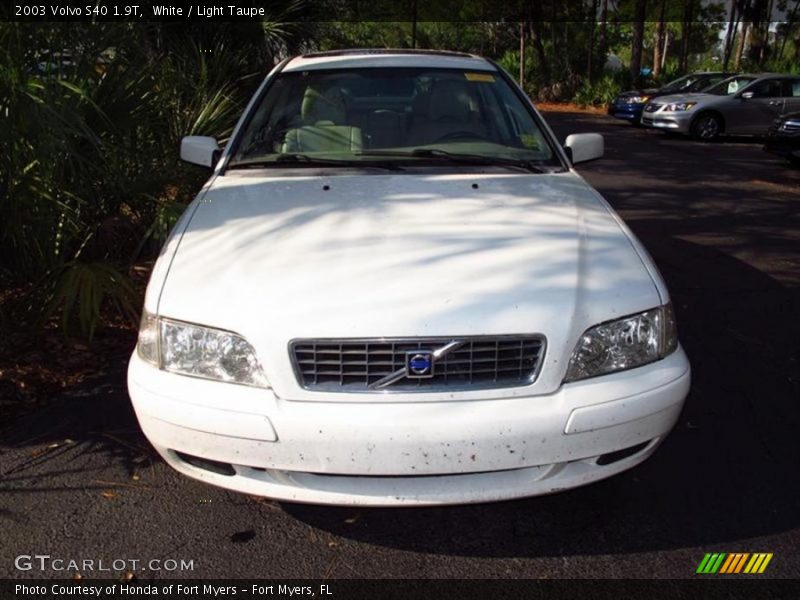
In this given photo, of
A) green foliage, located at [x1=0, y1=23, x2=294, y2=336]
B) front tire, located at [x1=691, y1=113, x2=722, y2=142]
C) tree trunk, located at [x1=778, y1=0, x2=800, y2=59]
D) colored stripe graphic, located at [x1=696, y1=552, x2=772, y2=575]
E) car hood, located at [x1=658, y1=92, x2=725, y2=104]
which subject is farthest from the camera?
tree trunk, located at [x1=778, y1=0, x2=800, y2=59]

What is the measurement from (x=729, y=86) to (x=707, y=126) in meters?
1.58

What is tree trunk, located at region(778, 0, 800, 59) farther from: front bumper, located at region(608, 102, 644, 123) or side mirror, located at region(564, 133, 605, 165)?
side mirror, located at region(564, 133, 605, 165)

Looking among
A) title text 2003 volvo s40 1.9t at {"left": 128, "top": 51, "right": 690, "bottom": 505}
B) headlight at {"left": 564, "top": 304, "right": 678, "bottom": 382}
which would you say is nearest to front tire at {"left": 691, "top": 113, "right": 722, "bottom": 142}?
title text 2003 volvo s40 1.9t at {"left": 128, "top": 51, "right": 690, "bottom": 505}

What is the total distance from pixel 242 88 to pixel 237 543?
Result: 6876mm

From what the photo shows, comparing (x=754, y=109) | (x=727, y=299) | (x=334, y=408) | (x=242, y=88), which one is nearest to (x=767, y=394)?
(x=727, y=299)

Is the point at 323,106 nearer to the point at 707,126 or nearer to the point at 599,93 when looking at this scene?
the point at 707,126

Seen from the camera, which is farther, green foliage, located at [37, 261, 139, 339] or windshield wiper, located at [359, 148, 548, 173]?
green foliage, located at [37, 261, 139, 339]

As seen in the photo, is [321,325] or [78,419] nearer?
[321,325]

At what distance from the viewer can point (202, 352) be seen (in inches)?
98.7

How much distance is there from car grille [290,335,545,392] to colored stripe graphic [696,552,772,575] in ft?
3.05

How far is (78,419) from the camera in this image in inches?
145

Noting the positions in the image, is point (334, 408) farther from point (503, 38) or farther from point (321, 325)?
point (503, 38)

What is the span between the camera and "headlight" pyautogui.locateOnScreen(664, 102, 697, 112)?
16.6 m

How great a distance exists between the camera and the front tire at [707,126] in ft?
54.0
